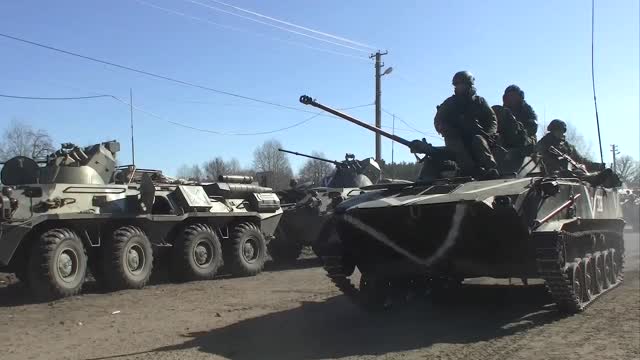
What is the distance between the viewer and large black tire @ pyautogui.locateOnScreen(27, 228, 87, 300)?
34.6ft

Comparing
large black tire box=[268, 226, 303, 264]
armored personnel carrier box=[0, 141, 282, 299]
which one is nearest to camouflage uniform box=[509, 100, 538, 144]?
armored personnel carrier box=[0, 141, 282, 299]

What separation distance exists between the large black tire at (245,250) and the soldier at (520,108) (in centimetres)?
625

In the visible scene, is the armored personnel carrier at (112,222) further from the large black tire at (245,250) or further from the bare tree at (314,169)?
the bare tree at (314,169)

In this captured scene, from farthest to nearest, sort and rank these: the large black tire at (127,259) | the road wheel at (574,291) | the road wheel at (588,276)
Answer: the large black tire at (127,259) < the road wheel at (588,276) < the road wheel at (574,291)

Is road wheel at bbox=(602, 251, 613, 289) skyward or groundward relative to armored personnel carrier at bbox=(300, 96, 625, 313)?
groundward

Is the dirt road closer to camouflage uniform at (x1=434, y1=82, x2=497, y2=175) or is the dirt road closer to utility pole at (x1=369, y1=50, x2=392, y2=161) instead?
camouflage uniform at (x1=434, y1=82, x2=497, y2=175)

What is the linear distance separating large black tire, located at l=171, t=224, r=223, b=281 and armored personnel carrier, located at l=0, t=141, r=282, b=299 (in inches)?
0.8

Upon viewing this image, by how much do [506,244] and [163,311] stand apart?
16.2 feet

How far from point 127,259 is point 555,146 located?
8.31m

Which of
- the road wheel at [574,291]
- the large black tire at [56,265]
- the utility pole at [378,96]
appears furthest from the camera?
the utility pole at [378,96]

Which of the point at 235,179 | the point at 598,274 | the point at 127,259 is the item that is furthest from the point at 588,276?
the point at 235,179

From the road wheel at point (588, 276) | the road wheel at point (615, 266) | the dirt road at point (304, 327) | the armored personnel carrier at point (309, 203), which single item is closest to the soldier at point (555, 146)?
the road wheel at point (615, 266)

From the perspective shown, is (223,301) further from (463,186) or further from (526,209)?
(526,209)

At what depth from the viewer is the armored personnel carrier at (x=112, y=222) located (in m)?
10.7
